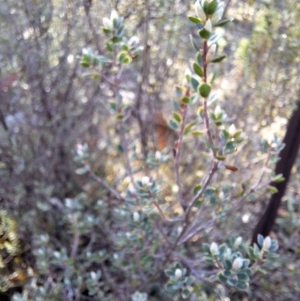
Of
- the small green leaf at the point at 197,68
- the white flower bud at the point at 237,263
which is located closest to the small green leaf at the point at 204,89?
the small green leaf at the point at 197,68

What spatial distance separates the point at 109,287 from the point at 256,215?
2.59ft

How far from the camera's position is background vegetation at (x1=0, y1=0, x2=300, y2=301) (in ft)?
5.03

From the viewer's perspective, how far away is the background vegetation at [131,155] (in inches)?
60.4

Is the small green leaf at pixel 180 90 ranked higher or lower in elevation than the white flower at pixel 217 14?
lower

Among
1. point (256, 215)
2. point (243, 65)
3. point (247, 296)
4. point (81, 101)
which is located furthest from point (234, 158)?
point (81, 101)

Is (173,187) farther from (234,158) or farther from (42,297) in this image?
(42,297)

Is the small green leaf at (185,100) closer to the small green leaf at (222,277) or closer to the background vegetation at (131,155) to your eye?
the background vegetation at (131,155)

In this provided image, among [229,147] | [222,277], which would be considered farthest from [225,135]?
[222,277]

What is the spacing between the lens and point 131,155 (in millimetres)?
1932

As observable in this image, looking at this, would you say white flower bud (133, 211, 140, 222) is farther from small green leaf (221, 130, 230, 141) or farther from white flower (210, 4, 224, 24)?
white flower (210, 4, 224, 24)

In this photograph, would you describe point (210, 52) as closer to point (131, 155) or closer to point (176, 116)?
point (176, 116)

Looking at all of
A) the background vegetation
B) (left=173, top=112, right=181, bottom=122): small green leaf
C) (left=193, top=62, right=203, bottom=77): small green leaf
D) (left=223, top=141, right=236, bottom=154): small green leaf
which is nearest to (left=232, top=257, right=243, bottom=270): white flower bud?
the background vegetation

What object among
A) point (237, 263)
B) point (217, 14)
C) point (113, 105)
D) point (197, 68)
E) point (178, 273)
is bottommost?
point (178, 273)

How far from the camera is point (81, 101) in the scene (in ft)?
6.98
